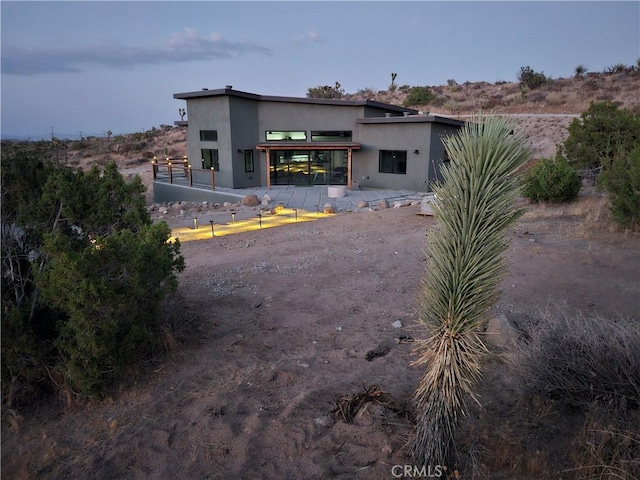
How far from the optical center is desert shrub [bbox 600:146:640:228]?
1056 cm

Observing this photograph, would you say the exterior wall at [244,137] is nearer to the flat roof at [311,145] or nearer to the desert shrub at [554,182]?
the flat roof at [311,145]

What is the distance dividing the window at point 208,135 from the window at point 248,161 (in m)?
1.71

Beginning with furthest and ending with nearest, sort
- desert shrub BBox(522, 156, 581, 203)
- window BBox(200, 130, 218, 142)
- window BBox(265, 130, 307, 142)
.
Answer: window BBox(265, 130, 307, 142), window BBox(200, 130, 218, 142), desert shrub BBox(522, 156, 581, 203)

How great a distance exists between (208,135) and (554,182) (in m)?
16.7

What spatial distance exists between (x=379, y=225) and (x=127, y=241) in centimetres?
978

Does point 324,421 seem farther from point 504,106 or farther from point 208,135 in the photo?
point 504,106

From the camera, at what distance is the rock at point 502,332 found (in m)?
5.19

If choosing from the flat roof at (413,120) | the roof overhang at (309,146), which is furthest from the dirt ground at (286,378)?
the roof overhang at (309,146)

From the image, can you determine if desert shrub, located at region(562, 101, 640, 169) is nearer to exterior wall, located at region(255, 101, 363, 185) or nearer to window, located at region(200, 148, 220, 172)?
exterior wall, located at region(255, 101, 363, 185)

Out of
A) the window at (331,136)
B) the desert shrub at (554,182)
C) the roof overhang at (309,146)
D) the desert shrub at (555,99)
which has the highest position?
the desert shrub at (555,99)

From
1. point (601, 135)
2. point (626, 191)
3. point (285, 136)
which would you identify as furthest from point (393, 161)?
point (626, 191)

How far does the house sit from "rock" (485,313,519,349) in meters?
17.0

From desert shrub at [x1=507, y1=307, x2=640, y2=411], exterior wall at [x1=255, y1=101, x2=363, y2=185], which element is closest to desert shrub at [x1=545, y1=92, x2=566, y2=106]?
exterior wall at [x1=255, y1=101, x2=363, y2=185]

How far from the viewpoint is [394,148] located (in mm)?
22766
